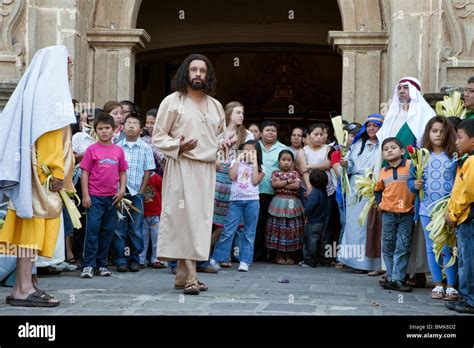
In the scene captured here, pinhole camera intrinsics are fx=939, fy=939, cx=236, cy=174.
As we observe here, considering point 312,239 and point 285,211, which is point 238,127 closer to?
point 285,211

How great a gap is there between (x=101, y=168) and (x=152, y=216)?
1299 mm

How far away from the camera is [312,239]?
1053 cm

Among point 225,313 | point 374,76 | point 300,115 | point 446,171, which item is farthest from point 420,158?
point 300,115

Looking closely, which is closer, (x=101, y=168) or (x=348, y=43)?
(x=101, y=168)

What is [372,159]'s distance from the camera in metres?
9.73

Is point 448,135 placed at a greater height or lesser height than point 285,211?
greater

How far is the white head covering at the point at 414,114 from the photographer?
8.48m

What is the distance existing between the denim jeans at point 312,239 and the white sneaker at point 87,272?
2.79m

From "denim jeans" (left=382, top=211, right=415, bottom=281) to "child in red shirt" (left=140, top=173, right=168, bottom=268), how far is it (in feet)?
9.26

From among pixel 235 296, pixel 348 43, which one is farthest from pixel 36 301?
pixel 348 43

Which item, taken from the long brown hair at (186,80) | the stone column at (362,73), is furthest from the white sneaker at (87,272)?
the stone column at (362,73)

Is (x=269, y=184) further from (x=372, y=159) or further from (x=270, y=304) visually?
(x=270, y=304)

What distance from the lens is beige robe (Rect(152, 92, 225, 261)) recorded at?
725cm

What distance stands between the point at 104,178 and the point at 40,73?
2.45 m
